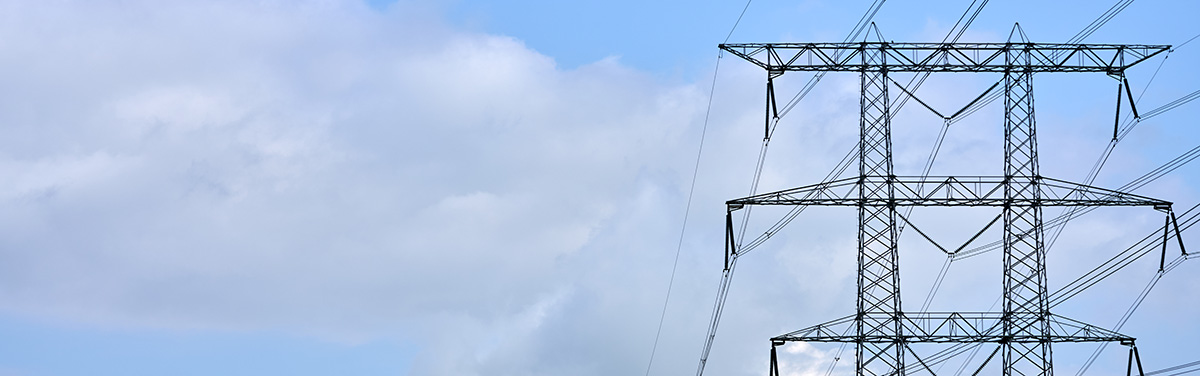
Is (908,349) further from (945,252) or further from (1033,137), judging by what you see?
(1033,137)

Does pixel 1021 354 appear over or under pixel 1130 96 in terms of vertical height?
under

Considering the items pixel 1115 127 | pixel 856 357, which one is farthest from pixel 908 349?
pixel 1115 127

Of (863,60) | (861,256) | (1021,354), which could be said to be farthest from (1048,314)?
(863,60)

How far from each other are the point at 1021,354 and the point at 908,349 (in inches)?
175

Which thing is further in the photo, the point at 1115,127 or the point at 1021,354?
the point at 1115,127

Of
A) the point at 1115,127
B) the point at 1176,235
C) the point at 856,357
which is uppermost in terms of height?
the point at 1115,127

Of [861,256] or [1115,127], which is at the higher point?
[1115,127]

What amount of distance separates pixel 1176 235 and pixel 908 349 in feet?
39.6

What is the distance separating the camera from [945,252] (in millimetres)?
79625

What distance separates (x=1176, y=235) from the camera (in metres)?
77.6

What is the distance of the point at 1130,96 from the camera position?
81.6 metres

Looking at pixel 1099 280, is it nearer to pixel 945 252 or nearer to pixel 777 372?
pixel 945 252

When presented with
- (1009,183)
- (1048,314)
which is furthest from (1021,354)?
(1009,183)

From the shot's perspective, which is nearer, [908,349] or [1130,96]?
[908,349]
